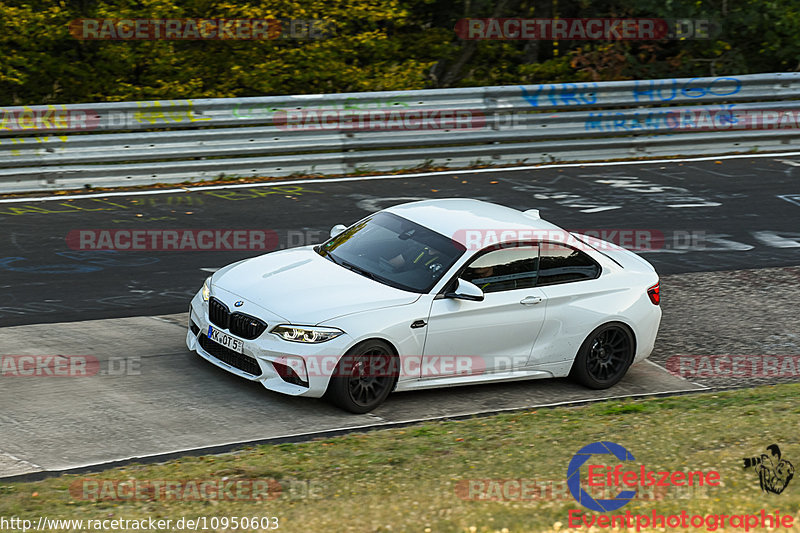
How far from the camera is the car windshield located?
897cm

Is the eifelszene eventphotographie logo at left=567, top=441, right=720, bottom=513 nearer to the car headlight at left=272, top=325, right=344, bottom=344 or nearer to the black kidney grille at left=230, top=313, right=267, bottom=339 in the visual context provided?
the car headlight at left=272, top=325, right=344, bottom=344

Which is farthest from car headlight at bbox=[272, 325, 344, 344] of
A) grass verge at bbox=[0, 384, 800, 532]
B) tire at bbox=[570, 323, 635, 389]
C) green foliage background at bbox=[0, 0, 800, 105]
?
green foliage background at bbox=[0, 0, 800, 105]

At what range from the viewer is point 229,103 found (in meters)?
15.5

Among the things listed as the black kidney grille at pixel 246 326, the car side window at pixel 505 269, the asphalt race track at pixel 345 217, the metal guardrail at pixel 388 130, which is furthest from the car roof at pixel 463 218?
the metal guardrail at pixel 388 130

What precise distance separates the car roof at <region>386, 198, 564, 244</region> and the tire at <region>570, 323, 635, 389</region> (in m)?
1.03

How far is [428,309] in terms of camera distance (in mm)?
8719

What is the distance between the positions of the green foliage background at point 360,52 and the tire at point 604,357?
9.51 m

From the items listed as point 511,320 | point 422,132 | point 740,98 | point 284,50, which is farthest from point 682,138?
point 511,320

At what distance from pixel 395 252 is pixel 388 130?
7367 mm

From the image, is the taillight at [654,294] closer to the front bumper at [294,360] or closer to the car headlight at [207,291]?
the front bumper at [294,360]

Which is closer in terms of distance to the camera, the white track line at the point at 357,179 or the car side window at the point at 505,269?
the car side window at the point at 505,269

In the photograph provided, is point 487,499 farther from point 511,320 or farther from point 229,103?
point 229,103

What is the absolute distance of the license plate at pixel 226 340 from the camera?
8540 mm

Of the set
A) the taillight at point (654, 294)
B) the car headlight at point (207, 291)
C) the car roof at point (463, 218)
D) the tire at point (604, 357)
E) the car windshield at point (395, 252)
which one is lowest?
the tire at point (604, 357)
